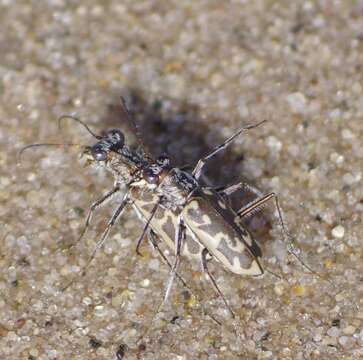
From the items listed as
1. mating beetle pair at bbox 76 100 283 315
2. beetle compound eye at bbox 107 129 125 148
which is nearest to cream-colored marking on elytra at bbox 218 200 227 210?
mating beetle pair at bbox 76 100 283 315

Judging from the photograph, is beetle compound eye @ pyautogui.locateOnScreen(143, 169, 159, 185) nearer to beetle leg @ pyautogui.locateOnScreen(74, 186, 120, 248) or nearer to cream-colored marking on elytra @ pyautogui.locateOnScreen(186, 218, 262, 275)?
beetle leg @ pyautogui.locateOnScreen(74, 186, 120, 248)

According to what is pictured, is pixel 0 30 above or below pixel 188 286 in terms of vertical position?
above

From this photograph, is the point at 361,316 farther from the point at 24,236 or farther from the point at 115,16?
the point at 115,16

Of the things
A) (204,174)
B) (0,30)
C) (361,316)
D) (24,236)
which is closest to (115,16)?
(0,30)

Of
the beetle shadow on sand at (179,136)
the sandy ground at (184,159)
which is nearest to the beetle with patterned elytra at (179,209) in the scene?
the sandy ground at (184,159)

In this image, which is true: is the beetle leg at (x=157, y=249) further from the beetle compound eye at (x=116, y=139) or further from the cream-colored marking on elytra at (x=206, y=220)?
the beetle compound eye at (x=116, y=139)

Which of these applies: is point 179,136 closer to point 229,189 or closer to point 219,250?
point 229,189
